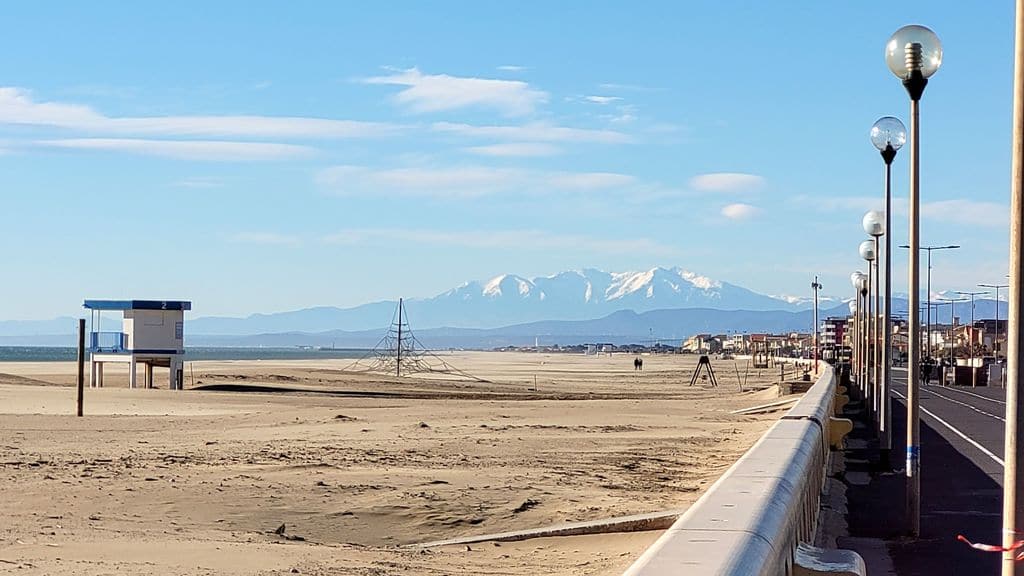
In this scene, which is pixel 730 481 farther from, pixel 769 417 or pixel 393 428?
pixel 769 417

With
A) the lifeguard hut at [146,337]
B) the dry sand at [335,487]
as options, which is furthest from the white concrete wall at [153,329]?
the dry sand at [335,487]

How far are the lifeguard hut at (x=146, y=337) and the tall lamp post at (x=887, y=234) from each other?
3089cm

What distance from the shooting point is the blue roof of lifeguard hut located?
1880 inches

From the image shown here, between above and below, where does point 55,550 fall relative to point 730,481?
below

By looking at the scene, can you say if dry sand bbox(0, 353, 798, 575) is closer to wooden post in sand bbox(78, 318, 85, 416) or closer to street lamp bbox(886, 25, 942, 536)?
wooden post in sand bbox(78, 318, 85, 416)

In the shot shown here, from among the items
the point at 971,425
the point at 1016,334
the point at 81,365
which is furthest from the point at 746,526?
the point at 81,365

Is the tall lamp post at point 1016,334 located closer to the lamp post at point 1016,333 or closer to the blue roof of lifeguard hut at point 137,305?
the lamp post at point 1016,333

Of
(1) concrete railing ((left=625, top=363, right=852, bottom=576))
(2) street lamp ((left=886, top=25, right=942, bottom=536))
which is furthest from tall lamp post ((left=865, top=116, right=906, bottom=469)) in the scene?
(1) concrete railing ((left=625, top=363, right=852, bottom=576))

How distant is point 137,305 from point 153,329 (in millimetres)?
1097

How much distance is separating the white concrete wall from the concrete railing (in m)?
40.2

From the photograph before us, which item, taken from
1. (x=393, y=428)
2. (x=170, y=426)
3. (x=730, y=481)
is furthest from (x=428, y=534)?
(x=170, y=426)

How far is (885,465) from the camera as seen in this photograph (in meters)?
20.1

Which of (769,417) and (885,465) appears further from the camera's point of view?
(769,417)

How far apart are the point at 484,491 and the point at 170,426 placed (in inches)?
562
